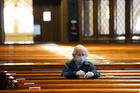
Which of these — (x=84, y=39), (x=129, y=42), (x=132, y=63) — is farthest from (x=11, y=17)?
(x=132, y=63)

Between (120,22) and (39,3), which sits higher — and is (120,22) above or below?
below

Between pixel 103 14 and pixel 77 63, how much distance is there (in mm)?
6437

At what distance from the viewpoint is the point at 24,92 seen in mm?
2109

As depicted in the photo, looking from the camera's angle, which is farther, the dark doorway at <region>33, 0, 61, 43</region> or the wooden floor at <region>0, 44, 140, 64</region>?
the dark doorway at <region>33, 0, 61, 43</region>

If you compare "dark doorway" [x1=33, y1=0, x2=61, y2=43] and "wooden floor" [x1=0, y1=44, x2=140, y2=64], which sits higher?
"dark doorway" [x1=33, y1=0, x2=61, y2=43]

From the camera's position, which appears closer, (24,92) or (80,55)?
(24,92)

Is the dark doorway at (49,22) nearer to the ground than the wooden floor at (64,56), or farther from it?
farther from it

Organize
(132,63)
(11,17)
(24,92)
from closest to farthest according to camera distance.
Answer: (24,92) → (132,63) → (11,17)

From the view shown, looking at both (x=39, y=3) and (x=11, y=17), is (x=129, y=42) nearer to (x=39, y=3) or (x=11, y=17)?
(x=39, y=3)

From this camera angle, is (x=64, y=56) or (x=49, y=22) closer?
(x=64, y=56)

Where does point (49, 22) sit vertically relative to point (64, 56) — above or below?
above

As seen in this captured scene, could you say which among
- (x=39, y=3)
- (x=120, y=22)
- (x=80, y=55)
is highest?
(x=39, y=3)

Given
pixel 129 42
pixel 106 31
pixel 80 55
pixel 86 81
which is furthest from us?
pixel 106 31

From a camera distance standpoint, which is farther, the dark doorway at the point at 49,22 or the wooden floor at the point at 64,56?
the dark doorway at the point at 49,22
